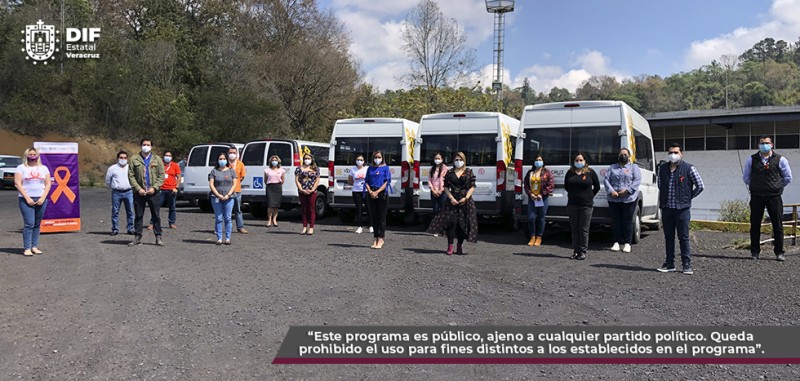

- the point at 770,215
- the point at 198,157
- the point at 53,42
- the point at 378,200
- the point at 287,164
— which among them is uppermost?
the point at 53,42

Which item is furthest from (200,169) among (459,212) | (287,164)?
(459,212)

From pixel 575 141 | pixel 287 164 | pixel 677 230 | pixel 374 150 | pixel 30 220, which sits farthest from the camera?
pixel 287 164

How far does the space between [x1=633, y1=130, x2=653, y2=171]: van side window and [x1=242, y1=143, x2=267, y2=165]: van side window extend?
31.2 feet

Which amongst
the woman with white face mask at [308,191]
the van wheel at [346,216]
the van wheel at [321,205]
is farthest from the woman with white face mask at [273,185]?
the van wheel at [321,205]

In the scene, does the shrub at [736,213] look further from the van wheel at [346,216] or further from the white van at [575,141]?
the van wheel at [346,216]

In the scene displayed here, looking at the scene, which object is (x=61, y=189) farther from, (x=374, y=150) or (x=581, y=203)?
(x=581, y=203)

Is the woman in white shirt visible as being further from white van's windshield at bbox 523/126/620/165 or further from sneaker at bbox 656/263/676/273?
sneaker at bbox 656/263/676/273

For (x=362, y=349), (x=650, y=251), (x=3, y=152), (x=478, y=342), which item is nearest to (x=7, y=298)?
(x=362, y=349)

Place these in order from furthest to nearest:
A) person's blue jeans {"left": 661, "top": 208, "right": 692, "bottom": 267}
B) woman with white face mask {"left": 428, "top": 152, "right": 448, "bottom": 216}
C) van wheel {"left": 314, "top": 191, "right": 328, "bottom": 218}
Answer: van wheel {"left": 314, "top": 191, "right": 328, "bottom": 218}, woman with white face mask {"left": 428, "top": 152, "right": 448, "bottom": 216}, person's blue jeans {"left": 661, "top": 208, "right": 692, "bottom": 267}

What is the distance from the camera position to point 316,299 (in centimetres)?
676

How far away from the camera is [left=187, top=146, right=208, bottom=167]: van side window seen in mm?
17984

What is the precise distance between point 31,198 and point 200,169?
26.9ft

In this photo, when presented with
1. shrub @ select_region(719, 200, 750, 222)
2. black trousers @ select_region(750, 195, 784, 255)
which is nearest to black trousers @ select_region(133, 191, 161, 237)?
black trousers @ select_region(750, 195, 784, 255)

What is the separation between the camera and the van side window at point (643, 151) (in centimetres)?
1204
